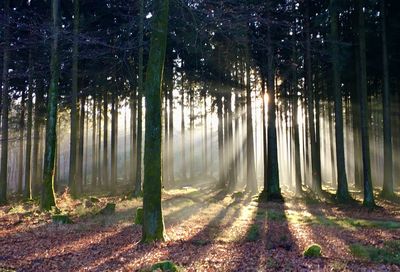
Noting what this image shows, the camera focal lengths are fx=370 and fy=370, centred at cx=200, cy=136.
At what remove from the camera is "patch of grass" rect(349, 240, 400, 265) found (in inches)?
321

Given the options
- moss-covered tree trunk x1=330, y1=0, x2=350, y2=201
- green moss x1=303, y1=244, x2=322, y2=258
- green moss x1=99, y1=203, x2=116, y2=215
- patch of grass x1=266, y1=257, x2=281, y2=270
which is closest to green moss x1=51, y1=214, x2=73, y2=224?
green moss x1=99, y1=203, x2=116, y2=215

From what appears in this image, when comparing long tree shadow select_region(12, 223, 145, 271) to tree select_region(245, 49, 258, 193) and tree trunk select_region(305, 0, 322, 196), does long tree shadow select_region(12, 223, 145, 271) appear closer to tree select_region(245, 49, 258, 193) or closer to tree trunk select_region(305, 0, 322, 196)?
tree select_region(245, 49, 258, 193)

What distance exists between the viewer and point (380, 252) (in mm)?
8766

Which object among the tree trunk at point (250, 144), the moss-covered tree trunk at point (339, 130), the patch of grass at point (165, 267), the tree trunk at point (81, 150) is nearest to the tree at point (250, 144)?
the tree trunk at point (250, 144)

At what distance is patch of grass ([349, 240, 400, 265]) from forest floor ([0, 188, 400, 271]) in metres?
0.02

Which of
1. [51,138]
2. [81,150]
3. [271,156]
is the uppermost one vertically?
[51,138]

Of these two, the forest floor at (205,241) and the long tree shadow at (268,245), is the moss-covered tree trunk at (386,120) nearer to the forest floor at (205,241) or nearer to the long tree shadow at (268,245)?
the forest floor at (205,241)

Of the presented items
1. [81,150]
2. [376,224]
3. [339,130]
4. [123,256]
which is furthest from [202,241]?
[81,150]

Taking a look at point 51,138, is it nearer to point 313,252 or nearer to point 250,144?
point 313,252

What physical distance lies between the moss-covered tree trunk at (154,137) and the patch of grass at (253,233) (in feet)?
9.24

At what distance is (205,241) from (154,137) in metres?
3.36

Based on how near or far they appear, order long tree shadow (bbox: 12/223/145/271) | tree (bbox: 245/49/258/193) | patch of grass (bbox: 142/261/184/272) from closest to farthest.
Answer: patch of grass (bbox: 142/261/184/272), long tree shadow (bbox: 12/223/145/271), tree (bbox: 245/49/258/193)

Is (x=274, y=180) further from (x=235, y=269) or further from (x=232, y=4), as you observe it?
(x=235, y=269)

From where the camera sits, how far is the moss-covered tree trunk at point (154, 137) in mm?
9578
